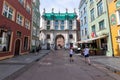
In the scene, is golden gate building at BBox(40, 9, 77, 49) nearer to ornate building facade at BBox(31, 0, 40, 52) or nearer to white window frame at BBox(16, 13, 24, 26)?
ornate building facade at BBox(31, 0, 40, 52)

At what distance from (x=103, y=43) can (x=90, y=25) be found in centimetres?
730

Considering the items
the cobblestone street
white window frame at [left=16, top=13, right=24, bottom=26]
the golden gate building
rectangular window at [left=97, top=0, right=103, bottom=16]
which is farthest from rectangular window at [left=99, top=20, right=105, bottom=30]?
the golden gate building

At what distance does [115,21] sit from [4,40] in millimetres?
16163

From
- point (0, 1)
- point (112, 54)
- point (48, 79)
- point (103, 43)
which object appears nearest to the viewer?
point (48, 79)

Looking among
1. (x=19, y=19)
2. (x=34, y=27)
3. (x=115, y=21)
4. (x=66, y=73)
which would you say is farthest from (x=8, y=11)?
(x=115, y=21)

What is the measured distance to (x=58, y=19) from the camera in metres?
52.0

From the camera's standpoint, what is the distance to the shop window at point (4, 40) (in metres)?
13.1

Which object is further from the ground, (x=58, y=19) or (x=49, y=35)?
(x=58, y=19)

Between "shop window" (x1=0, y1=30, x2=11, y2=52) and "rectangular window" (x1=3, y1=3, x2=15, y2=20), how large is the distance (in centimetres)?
241

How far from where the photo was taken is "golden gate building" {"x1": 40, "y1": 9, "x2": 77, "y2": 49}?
165 feet

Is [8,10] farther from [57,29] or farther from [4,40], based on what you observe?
[57,29]

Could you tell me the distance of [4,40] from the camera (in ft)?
45.5

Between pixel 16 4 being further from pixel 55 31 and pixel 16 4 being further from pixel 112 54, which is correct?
pixel 55 31

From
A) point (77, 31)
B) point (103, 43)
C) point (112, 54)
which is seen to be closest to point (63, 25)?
point (77, 31)
